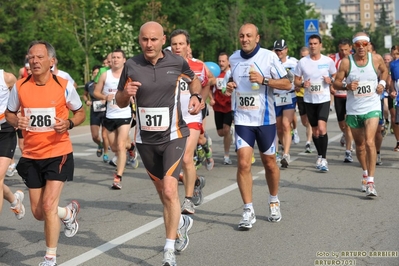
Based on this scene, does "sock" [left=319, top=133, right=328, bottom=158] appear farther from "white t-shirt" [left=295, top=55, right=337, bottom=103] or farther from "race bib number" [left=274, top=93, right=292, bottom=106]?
"race bib number" [left=274, top=93, right=292, bottom=106]

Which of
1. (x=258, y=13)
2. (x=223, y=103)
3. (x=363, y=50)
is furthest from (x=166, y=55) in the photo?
(x=258, y=13)

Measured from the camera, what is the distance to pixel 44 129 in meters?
7.11

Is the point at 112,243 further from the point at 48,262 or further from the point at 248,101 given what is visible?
the point at 248,101

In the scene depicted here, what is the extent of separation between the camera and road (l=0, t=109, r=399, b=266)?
7246 mm

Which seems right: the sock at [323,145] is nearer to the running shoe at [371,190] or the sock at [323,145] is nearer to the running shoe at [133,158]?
the running shoe at [371,190]

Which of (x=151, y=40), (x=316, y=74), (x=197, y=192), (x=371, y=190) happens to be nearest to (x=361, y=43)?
(x=371, y=190)

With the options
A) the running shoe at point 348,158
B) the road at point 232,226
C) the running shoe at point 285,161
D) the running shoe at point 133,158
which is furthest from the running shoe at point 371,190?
the running shoe at point 133,158

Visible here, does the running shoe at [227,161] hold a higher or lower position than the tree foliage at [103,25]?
lower

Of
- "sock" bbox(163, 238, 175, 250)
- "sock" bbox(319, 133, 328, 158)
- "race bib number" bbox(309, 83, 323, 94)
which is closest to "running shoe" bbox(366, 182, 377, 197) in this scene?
"sock" bbox(319, 133, 328, 158)

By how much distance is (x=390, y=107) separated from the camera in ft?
57.0

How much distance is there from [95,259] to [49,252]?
21.5 inches

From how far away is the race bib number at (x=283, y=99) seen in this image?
14047 mm

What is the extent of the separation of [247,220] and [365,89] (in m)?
3.47

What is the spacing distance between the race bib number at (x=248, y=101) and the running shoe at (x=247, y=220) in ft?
3.75
